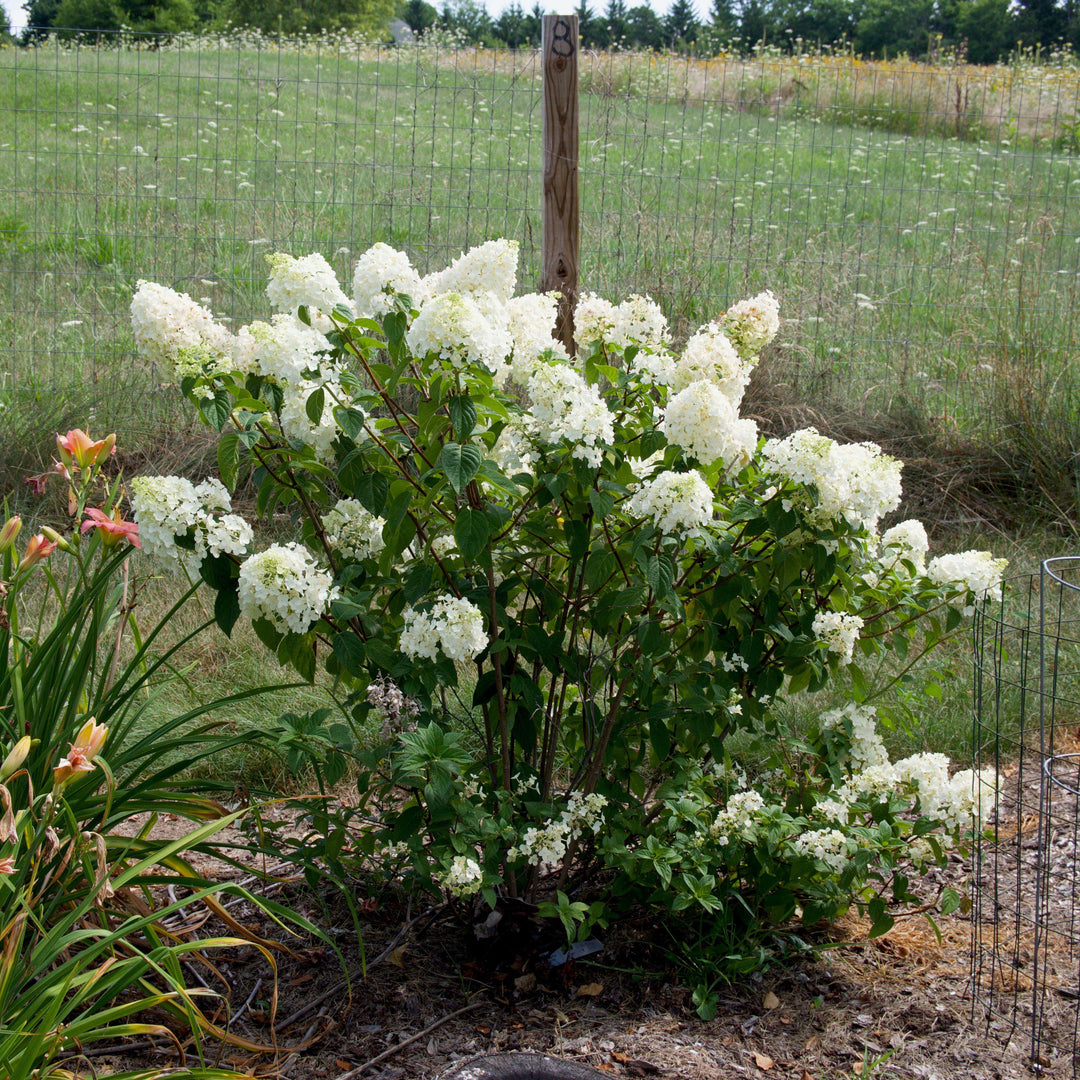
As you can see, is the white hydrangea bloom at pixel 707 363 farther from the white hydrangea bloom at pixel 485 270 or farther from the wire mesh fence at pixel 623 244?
the wire mesh fence at pixel 623 244

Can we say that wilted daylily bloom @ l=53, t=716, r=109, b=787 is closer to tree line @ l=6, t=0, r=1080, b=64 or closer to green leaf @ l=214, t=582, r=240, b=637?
green leaf @ l=214, t=582, r=240, b=637

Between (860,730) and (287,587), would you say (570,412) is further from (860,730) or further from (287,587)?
(860,730)

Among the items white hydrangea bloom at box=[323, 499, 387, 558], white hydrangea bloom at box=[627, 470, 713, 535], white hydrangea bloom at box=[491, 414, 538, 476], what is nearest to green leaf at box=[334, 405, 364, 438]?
white hydrangea bloom at box=[491, 414, 538, 476]

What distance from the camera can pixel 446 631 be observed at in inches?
73.9

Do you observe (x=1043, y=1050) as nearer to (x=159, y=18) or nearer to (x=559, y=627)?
(x=559, y=627)

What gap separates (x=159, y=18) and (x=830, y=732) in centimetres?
3491

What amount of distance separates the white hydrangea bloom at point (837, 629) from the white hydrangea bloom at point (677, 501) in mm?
465

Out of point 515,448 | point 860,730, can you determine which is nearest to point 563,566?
point 515,448

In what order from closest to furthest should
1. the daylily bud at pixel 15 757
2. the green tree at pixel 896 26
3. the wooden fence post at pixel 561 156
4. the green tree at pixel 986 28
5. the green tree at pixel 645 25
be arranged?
the daylily bud at pixel 15 757 → the wooden fence post at pixel 561 156 → the green tree at pixel 986 28 → the green tree at pixel 645 25 → the green tree at pixel 896 26

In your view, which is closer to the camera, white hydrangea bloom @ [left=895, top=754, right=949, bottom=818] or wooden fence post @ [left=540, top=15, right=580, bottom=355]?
white hydrangea bloom @ [left=895, top=754, right=949, bottom=818]

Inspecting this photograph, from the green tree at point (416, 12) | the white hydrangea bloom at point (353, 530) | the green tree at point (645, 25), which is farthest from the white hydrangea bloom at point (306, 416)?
the green tree at point (416, 12)

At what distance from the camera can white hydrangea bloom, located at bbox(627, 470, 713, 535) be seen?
1.78 metres

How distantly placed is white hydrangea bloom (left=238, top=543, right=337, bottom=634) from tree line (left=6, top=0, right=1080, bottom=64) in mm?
30519

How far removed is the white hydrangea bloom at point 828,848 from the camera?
2082mm
